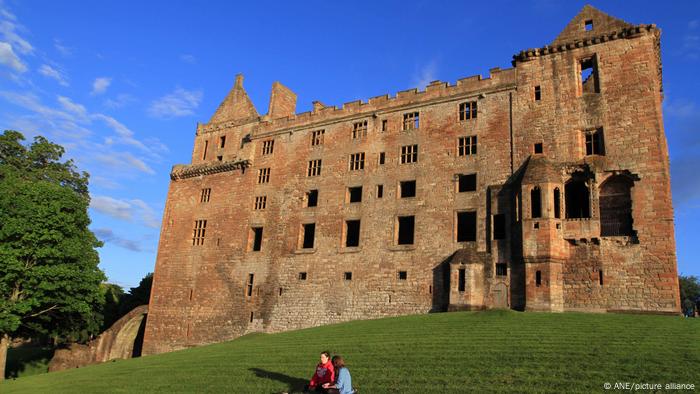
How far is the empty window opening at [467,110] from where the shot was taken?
35031mm

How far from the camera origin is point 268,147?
144ft

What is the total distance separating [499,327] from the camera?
2331 cm

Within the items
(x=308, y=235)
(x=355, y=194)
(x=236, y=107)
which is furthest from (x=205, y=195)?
(x=355, y=194)

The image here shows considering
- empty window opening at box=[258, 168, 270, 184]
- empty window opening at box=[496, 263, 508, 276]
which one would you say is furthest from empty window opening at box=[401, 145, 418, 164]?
empty window opening at box=[258, 168, 270, 184]

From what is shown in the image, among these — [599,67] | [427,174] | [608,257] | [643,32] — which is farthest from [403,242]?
[643,32]

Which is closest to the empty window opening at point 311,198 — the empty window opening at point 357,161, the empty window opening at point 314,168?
the empty window opening at point 314,168

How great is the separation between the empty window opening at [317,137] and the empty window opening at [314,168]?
152 centimetres

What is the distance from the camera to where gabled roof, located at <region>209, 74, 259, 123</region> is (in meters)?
47.5

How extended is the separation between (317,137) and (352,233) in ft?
27.6

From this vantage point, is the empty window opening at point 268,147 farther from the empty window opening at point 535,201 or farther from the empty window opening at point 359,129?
the empty window opening at point 535,201

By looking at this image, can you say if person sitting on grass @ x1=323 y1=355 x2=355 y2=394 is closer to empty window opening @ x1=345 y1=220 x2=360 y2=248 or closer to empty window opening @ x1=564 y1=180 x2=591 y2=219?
empty window opening @ x1=564 y1=180 x2=591 y2=219

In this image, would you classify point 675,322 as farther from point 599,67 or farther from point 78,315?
point 78,315

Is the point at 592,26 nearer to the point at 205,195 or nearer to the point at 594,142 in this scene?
the point at 594,142

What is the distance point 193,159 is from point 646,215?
37.2 m
